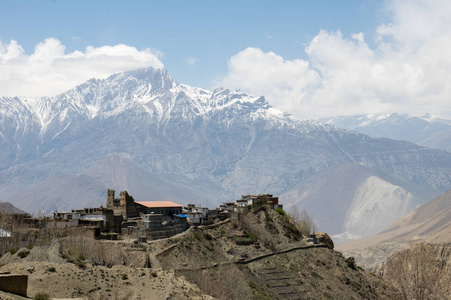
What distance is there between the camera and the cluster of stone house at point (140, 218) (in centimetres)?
9694

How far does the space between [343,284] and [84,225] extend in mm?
47229

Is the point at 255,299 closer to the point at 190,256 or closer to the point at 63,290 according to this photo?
the point at 190,256

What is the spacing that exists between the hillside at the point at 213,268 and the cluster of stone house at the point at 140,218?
11.8 feet

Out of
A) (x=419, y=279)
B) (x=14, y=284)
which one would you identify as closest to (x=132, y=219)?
(x=419, y=279)

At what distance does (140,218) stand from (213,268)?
21333mm

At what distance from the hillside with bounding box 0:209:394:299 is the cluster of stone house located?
3593 mm

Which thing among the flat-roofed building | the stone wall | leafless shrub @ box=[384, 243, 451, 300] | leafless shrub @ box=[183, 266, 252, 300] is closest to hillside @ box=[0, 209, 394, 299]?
leafless shrub @ box=[183, 266, 252, 300]

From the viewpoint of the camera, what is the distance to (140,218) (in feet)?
353

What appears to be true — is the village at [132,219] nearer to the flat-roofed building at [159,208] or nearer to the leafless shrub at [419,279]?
the flat-roofed building at [159,208]

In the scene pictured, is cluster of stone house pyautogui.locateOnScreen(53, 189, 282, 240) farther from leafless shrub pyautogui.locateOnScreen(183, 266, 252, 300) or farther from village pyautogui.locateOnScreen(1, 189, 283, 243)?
leafless shrub pyautogui.locateOnScreen(183, 266, 252, 300)

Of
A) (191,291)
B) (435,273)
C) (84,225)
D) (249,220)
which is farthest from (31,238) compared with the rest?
(435,273)

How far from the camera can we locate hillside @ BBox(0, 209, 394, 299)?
56969 mm

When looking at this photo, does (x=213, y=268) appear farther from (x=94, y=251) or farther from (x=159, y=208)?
(x=159, y=208)

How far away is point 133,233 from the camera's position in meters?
96.7
